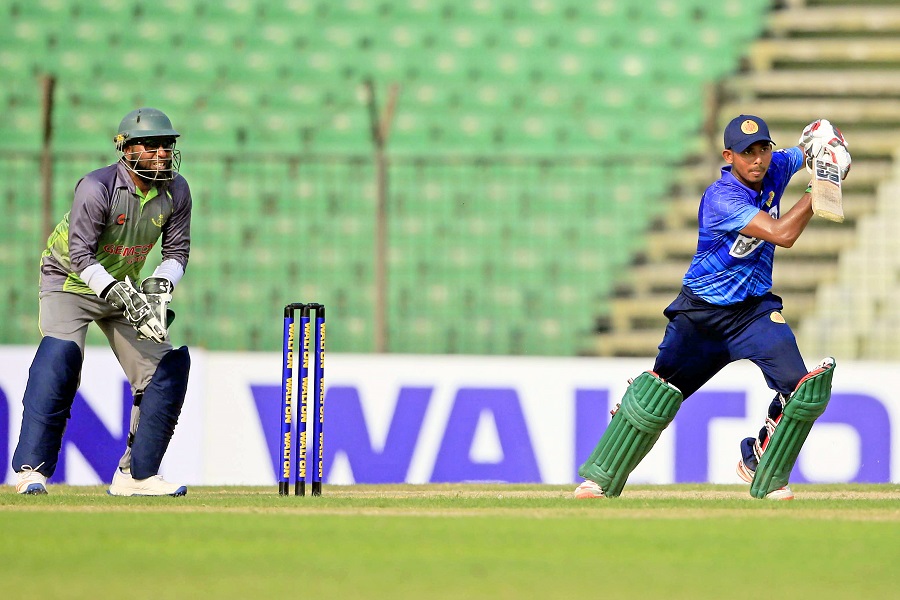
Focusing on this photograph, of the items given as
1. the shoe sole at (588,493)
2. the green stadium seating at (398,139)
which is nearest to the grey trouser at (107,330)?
the shoe sole at (588,493)

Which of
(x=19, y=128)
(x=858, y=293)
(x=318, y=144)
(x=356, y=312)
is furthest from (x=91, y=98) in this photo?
(x=858, y=293)

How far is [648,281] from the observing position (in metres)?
12.3

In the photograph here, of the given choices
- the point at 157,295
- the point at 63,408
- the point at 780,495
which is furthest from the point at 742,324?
the point at 63,408

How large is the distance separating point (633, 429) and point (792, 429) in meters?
→ 0.73

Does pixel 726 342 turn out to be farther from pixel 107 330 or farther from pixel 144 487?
pixel 107 330

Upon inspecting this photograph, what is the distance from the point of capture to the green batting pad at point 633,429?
6.96 meters

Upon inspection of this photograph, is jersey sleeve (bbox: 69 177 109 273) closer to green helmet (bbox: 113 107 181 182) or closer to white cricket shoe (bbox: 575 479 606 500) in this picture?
green helmet (bbox: 113 107 181 182)

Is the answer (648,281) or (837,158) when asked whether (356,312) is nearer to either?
(648,281)

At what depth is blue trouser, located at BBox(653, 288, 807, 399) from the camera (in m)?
6.71

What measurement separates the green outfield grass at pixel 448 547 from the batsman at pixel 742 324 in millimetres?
244

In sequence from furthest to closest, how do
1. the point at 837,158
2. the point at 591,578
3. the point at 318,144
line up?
the point at 318,144
the point at 837,158
the point at 591,578

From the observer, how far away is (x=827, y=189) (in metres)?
6.53

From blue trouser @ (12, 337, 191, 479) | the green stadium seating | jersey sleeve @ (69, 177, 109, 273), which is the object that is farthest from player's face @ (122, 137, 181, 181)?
the green stadium seating

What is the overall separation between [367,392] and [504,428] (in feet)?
2.99
